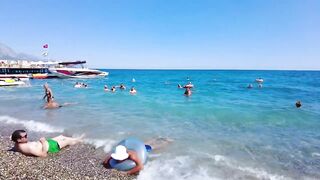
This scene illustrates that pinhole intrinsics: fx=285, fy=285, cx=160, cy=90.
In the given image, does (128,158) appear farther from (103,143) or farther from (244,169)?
(244,169)

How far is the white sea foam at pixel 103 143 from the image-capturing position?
10.4 metres

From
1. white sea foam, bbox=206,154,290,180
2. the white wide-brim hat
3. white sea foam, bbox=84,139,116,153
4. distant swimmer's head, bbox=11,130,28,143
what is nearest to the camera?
the white wide-brim hat

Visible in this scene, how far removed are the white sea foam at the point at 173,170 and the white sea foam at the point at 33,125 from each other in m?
6.32

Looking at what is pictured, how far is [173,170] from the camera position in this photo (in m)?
8.45

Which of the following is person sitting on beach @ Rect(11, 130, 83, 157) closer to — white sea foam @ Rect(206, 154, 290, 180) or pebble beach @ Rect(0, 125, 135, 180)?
pebble beach @ Rect(0, 125, 135, 180)

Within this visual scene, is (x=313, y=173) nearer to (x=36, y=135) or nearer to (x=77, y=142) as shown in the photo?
(x=77, y=142)

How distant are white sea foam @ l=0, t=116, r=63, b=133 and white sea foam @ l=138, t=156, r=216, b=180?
632 cm

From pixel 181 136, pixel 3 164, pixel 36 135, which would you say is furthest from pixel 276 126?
pixel 3 164

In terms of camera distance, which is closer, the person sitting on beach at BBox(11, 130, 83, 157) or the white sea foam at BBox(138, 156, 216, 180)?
the white sea foam at BBox(138, 156, 216, 180)

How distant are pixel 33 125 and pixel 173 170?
8.75 metres

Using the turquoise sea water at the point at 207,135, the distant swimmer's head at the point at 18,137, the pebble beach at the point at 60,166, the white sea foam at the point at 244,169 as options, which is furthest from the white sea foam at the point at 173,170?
the distant swimmer's head at the point at 18,137

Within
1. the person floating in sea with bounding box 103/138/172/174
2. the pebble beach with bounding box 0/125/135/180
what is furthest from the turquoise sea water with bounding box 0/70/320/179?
the pebble beach with bounding box 0/125/135/180

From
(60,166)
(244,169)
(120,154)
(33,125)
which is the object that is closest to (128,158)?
(120,154)

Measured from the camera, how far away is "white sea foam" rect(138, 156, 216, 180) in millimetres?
7953
